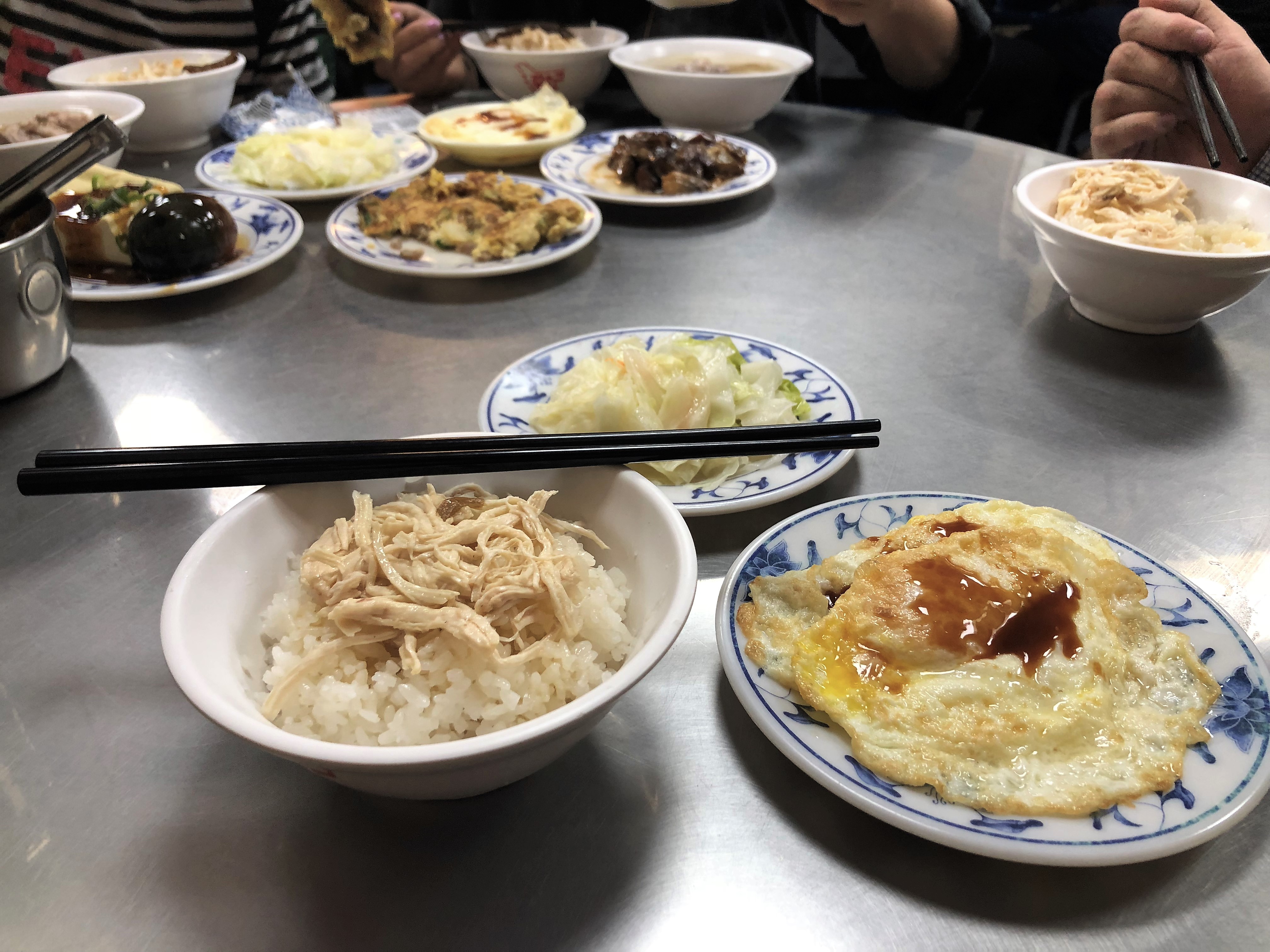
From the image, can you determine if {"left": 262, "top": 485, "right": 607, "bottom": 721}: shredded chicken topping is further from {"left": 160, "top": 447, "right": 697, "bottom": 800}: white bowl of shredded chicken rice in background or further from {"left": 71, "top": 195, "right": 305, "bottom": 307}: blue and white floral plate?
{"left": 71, "top": 195, "right": 305, "bottom": 307}: blue and white floral plate

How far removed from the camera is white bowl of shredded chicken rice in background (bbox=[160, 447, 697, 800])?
0.81 metres

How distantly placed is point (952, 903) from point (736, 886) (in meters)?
0.24

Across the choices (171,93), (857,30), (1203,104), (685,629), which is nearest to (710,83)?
(857,30)

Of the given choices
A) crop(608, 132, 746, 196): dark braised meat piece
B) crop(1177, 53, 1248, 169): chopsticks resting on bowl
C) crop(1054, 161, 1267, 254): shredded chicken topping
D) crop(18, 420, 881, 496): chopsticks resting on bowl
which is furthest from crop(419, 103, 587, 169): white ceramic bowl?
crop(18, 420, 881, 496): chopsticks resting on bowl

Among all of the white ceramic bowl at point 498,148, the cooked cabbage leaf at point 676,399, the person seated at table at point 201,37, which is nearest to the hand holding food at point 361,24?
the white ceramic bowl at point 498,148

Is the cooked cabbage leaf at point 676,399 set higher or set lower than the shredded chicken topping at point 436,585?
lower

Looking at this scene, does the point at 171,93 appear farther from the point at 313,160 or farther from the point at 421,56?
the point at 421,56

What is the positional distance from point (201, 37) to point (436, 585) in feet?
13.6

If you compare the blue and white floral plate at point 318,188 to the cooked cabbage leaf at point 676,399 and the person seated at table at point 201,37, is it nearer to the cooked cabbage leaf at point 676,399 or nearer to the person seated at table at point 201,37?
the person seated at table at point 201,37

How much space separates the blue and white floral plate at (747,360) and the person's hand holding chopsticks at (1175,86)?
5.57 feet

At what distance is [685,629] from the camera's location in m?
1.28

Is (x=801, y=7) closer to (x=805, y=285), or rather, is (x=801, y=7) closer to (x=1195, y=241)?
(x=805, y=285)

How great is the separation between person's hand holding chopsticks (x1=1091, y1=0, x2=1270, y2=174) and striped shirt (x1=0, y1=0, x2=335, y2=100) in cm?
371

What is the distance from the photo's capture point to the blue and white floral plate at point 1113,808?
840 millimetres
